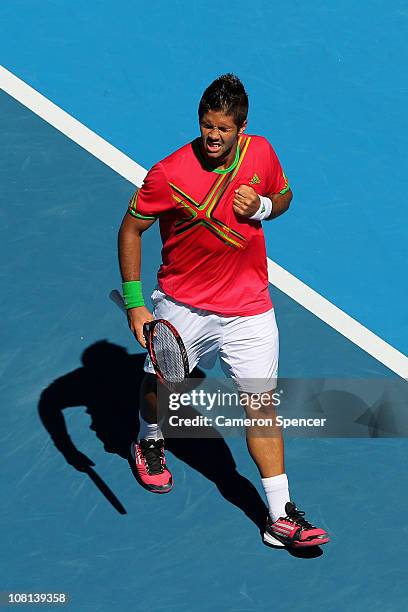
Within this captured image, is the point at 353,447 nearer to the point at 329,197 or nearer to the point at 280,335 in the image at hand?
the point at 280,335

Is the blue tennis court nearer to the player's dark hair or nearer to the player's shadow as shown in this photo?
the player's shadow

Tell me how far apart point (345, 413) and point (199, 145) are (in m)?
2.54

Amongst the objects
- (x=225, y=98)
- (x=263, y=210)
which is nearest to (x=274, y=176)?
(x=263, y=210)

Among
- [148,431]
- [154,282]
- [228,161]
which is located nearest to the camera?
[228,161]

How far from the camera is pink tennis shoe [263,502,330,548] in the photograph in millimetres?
9328

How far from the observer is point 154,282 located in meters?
11.6

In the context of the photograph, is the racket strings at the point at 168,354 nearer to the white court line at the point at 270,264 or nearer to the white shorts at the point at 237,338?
the white shorts at the point at 237,338

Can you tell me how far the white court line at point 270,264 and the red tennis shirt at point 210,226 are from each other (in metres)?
2.02

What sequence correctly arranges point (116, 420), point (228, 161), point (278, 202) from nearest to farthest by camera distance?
point (228, 161), point (278, 202), point (116, 420)

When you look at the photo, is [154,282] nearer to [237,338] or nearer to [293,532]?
[237,338]

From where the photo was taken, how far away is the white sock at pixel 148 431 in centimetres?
1002

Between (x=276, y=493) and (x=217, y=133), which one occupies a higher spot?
(x=217, y=133)

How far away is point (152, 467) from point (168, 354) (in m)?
1.19

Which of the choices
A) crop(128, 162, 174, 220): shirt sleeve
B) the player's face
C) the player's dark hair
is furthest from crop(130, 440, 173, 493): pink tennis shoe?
the player's dark hair
